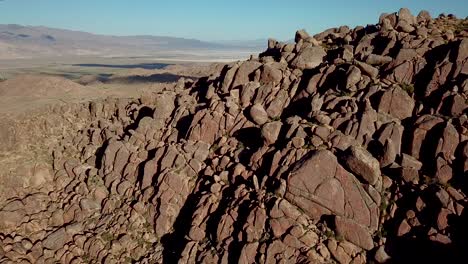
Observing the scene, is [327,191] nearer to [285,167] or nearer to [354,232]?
[354,232]

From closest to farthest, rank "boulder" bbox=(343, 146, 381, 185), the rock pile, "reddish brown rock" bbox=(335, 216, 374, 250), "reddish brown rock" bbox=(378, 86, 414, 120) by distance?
"reddish brown rock" bbox=(335, 216, 374, 250) < the rock pile < "boulder" bbox=(343, 146, 381, 185) < "reddish brown rock" bbox=(378, 86, 414, 120)

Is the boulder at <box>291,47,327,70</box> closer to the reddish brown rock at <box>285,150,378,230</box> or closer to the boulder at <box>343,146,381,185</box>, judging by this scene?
the reddish brown rock at <box>285,150,378,230</box>

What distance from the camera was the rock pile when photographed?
30250 millimetres

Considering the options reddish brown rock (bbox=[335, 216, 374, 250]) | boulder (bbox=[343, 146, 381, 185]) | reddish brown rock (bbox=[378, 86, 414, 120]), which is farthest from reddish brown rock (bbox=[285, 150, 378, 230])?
reddish brown rock (bbox=[378, 86, 414, 120])

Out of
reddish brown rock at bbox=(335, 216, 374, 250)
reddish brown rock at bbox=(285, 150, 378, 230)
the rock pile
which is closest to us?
reddish brown rock at bbox=(335, 216, 374, 250)

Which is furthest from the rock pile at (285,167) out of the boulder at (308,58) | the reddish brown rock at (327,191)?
the boulder at (308,58)

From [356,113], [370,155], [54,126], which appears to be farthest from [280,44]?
[54,126]

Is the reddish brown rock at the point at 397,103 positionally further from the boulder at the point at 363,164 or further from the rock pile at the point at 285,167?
the boulder at the point at 363,164

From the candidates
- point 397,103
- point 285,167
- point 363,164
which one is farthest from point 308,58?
point 363,164

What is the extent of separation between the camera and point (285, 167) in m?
33.4

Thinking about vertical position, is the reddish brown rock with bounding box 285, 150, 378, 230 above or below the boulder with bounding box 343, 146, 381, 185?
below

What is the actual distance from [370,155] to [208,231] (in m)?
15.7

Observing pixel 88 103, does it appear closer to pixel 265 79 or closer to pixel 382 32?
pixel 265 79

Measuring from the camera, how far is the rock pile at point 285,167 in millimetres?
30250
